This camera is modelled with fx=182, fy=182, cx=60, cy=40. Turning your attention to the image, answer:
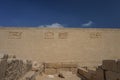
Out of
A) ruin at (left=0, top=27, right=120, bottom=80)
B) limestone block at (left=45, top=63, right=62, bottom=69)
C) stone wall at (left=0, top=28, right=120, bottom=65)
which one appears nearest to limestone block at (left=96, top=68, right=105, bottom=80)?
limestone block at (left=45, top=63, right=62, bottom=69)

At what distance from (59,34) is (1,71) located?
11.7 metres

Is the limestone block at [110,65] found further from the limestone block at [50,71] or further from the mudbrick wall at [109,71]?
the limestone block at [50,71]

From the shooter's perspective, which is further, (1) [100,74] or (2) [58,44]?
(2) [58,44]

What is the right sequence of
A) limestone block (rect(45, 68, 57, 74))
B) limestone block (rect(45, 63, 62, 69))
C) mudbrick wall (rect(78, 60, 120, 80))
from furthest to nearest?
1. limestone block (rect(45, 63, 62, 69))
2. limestone block (rect(45, 68, 57, 74))
3. mudbrick wall (rect(78, 60, 120, 80))

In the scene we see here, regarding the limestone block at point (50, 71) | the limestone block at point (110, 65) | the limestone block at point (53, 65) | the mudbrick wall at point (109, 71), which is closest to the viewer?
the mudbrick wall at point (109, 71)

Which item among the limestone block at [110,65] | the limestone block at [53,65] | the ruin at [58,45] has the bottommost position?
the limestone block at [53,65]

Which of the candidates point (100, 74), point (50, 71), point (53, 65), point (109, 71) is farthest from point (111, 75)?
point (53, 65)

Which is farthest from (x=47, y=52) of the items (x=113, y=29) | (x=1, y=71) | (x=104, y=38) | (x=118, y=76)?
(x=1, y=71)

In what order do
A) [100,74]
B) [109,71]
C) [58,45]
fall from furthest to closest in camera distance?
[58,45]
[100,74]
[109,71]

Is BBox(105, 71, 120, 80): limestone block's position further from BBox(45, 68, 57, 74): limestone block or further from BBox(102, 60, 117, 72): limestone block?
BBox(45, 68, 57, 74): limestone block

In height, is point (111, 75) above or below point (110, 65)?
below

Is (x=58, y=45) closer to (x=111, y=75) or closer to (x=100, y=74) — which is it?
(x=100, y=74)

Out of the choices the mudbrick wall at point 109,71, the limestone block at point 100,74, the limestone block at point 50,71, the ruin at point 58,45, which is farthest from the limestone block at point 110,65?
the ruin at point 58,45

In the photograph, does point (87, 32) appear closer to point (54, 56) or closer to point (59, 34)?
point (59, 34)
